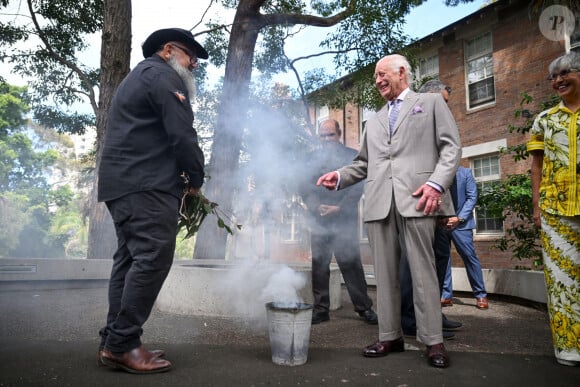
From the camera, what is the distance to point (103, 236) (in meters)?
7.81

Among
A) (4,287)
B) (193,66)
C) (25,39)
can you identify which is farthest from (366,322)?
(25,39)

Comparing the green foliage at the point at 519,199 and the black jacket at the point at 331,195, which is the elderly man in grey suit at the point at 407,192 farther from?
the green foliage at the point at 519,199

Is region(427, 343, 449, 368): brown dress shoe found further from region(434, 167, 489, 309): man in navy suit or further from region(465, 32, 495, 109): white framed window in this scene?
Answer: region(465, 32, 495, 109): white framed window

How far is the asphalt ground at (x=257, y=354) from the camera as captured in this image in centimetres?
225

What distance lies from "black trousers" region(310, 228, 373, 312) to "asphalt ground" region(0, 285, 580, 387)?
241 mm

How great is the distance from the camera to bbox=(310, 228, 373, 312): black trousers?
418cm

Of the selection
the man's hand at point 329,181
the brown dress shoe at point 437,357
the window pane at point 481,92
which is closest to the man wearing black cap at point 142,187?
the man's hand at point 329,181

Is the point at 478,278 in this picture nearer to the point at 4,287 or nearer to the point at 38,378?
the point at 38,378

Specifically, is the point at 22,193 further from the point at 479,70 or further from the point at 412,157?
the point at 412,157

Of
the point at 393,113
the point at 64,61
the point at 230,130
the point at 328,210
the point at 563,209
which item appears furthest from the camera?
the point at 64,61

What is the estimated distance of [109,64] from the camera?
7.48 meters

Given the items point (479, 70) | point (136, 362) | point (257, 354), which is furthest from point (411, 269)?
point (479, 70)

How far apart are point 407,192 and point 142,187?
1618 mm

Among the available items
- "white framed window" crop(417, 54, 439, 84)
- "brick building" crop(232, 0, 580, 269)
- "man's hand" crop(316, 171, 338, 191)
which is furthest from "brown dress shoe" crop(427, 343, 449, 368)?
"white framed window" crop(417, 54, 439, 84)
